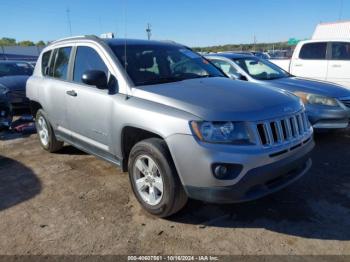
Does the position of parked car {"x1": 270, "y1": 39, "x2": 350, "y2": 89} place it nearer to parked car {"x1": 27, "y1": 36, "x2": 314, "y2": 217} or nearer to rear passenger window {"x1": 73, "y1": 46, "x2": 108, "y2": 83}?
parked car {"x1": 27, "y1": 36, "x2": 314, "y2": 217}

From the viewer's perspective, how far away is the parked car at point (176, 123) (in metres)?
2.95

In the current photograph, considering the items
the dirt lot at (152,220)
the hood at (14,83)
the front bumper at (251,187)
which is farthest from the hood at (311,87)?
the hood at (14,83)

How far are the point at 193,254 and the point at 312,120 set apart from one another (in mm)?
3977

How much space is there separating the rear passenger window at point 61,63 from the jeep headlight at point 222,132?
2676 mm

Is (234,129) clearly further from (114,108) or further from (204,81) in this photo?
(114,108)

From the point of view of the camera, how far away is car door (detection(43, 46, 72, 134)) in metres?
4.80

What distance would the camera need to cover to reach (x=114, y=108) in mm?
3719

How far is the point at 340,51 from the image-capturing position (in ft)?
30.0

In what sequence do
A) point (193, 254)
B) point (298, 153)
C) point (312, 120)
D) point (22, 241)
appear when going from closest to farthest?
point (193, 254) < point (22, 241) < point (298, 153) < point (312, 120)

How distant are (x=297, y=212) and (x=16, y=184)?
3.55 metres

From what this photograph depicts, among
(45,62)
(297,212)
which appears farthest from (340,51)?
(45,62)

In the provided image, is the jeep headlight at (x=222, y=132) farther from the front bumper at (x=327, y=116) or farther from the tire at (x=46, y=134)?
the front bumper at (x=327, y=116)

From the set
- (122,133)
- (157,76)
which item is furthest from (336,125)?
(122,133)

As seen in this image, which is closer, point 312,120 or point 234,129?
point 234,129
